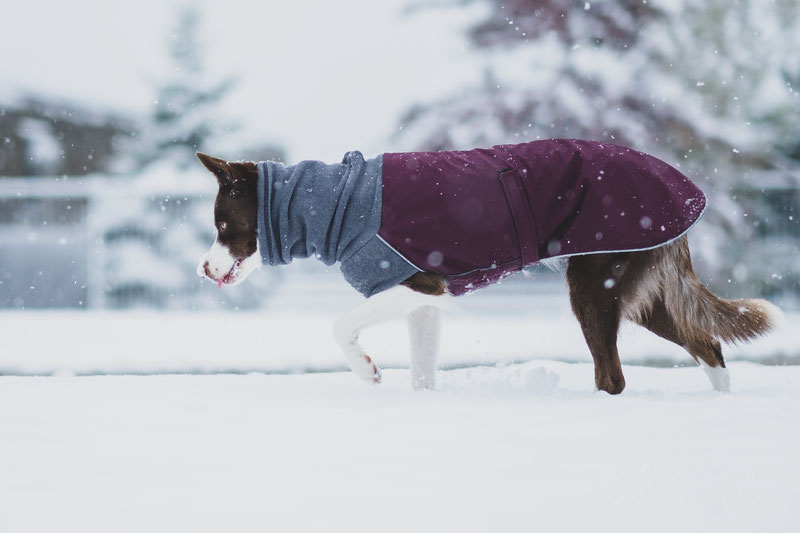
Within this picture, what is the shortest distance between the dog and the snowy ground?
0.25 m

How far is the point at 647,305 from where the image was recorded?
3.51 meters

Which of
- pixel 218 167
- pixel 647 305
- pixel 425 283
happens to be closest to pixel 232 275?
pixel 218 167

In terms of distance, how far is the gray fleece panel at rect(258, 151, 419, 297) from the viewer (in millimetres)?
3307

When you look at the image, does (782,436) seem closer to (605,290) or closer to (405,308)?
(605,290)

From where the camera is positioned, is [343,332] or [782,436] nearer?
[782,436]

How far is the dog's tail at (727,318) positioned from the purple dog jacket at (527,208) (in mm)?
429


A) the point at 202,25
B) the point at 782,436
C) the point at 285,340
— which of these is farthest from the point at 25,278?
the point at 782,436

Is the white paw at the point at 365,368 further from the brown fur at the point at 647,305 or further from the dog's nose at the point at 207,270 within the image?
the dog's nose at the point at 207,270

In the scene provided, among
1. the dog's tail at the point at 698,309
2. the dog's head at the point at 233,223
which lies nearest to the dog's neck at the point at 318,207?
the dog's head at the point at 233,223

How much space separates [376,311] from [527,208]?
833 millimetres

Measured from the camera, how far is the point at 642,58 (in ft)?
40.1

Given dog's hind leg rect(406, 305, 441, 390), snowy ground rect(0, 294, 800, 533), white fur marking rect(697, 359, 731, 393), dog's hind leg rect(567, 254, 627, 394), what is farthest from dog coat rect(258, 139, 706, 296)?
white fur marking rect(697, 359, 731, 393)

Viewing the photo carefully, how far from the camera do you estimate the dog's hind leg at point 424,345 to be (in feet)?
12.3

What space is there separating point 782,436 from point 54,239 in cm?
1191
